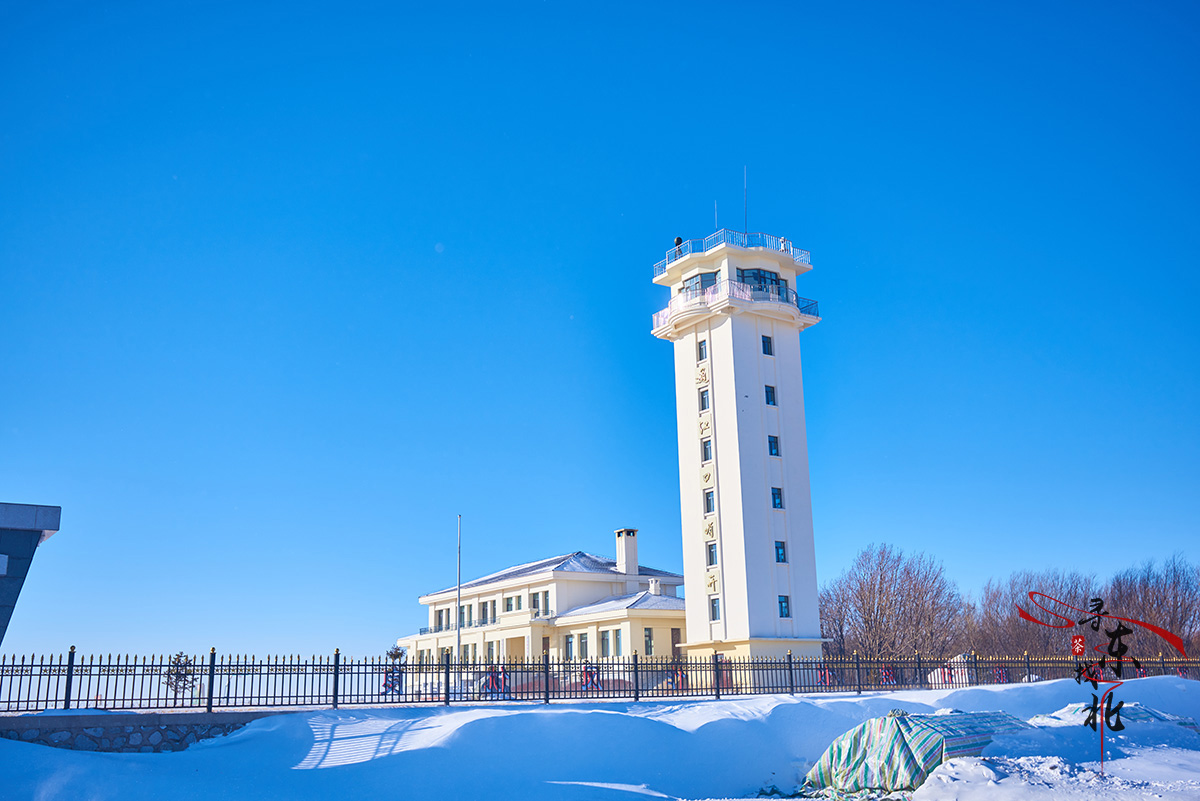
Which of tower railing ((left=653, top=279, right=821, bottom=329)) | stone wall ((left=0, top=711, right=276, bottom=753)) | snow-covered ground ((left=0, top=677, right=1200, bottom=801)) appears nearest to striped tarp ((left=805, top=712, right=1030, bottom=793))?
snow-covered ground ((left=0, top=677, right=1200, bottom=801))

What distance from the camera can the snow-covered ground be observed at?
17000 mm

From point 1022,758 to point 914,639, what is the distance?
41317 mm

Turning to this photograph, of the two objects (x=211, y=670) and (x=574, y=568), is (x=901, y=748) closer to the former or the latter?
(x=211, y=670)

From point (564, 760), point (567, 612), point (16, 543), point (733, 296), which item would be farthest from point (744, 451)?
point (16, 543)

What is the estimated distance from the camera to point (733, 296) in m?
43.5

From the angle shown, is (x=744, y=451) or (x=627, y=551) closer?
(x=744, y=451)

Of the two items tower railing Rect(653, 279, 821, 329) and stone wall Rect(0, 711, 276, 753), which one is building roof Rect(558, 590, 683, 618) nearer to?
tower railing Rect(653, 279, 821, 329)

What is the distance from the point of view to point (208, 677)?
20828mm

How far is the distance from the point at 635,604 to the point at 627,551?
10646mm

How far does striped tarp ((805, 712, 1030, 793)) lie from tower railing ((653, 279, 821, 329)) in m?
26.2

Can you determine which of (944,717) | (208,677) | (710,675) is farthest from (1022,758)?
(710,675)

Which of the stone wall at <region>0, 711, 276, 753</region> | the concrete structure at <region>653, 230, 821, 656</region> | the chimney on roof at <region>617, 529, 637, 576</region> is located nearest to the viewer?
the stone wall at <region>0, 711, 276, 753</region>

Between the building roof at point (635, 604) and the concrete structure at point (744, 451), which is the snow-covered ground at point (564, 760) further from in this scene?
the building roof at point (635, 604)

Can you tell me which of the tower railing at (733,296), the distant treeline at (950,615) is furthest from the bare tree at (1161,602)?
the tower railing at (733,296)
